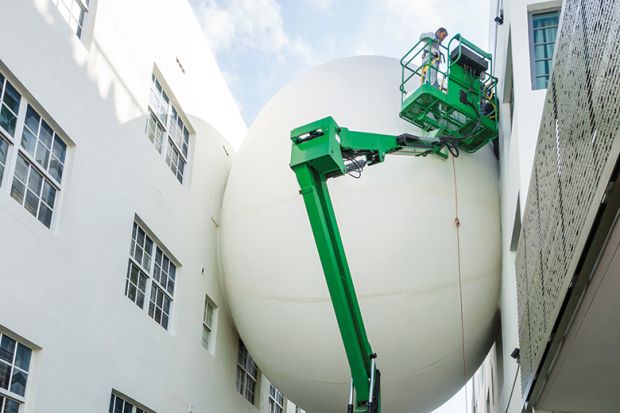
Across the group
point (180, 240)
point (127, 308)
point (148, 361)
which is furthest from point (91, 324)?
point (180, 240)

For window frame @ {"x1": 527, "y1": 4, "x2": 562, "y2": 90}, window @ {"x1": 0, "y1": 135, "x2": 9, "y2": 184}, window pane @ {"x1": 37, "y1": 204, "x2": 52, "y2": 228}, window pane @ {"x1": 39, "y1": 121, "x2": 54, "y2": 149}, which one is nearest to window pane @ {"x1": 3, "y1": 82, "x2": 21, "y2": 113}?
window @ {"x1": 0, "y1": 135, "x2": 9, "y2": 184}

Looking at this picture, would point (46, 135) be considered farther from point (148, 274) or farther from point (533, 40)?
point (533, 40)

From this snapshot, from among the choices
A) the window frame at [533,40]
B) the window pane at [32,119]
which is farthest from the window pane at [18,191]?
the window frame at [533,40]

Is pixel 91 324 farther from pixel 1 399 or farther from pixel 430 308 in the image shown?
pixel 430 308

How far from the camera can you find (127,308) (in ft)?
35.4

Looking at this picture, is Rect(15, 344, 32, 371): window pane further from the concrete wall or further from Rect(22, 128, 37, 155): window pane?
the concrete wall

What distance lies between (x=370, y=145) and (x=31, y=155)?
5456 mm

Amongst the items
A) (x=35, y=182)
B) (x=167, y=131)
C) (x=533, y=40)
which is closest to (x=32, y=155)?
(x=35, y=182)

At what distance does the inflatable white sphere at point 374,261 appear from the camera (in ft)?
39.7

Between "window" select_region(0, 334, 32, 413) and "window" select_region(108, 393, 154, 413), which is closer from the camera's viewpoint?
"window" select_region(0, 334, 32, 413)

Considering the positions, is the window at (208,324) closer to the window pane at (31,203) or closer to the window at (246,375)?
the window at (246,375)

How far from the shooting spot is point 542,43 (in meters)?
10.7

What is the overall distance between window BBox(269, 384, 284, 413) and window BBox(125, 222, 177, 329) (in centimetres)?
698

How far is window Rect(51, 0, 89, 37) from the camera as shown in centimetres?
962
